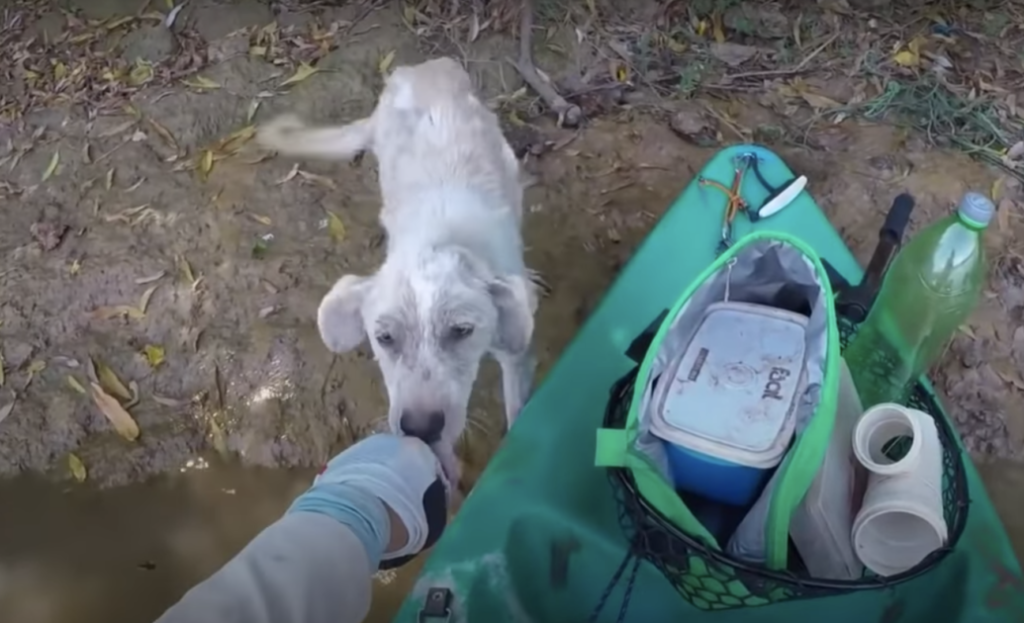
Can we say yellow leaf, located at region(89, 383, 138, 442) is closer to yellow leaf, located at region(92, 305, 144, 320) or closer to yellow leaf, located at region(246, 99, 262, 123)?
yellow leaf, located at region(92, 305, 144, 320)

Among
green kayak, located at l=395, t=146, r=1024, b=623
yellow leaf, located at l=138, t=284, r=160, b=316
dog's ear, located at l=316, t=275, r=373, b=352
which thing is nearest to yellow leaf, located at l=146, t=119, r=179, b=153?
yellow leaf, located at l=138, t=284, r=160, b=316

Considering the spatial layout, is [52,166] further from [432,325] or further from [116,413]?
[432,325]

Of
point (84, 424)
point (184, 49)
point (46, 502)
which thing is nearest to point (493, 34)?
point (184, 49)

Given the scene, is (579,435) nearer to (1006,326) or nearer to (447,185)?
(447,185)

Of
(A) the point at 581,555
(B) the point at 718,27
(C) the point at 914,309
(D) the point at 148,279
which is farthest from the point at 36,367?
(B) the point at 718,27

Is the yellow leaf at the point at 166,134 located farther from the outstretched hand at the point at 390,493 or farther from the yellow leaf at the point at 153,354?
the outstretched hand at the point at 390,493

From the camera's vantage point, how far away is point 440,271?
56.9 inches

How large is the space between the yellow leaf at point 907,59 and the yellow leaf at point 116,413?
185cm

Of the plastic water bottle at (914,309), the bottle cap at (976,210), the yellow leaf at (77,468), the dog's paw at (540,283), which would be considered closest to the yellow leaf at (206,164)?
the yellow leaf at (77,468)

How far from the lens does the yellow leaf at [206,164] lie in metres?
2.12

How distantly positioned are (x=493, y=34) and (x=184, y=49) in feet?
2.62

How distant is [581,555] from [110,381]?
1105mm

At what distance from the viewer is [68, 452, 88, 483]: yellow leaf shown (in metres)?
1.70

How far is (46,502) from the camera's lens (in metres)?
1.69
